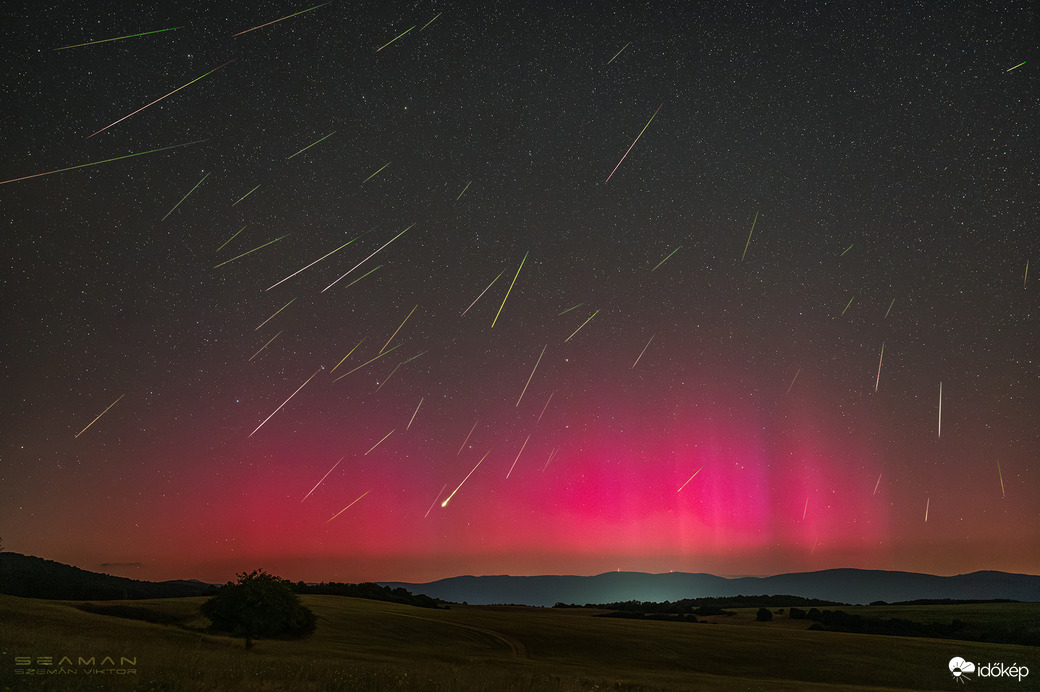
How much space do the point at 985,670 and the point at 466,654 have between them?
30.3 meters

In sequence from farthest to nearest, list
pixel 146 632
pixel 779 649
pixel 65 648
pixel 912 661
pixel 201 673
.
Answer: pixel 779 649
pixel 912 661
pixel 146 632
pixel 65 648
pixel 201 673

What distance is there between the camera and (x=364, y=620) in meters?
51.1

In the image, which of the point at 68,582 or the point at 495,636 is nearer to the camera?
the point at 495,636

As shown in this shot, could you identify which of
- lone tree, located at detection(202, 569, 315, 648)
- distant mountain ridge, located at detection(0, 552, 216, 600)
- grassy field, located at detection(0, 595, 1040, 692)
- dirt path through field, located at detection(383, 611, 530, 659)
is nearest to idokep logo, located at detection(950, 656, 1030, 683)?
grassy field, located at detection(0, 595, 1040, 692)

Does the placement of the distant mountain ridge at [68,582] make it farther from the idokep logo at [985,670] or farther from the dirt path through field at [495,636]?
the idokep logo at [985,670]

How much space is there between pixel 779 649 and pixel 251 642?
33.3 m

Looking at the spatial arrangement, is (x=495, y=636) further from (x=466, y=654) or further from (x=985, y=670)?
(x=985, y=670)

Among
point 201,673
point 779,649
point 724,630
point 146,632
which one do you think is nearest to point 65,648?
point 201,673

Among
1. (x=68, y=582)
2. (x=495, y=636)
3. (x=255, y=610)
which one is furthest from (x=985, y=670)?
(x=68, y=582)

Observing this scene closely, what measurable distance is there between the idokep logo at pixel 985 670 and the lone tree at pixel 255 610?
3855cm

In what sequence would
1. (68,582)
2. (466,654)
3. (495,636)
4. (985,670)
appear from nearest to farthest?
1. (985,670)
2. (466,654)
3. (495,636)
4. (68,582)

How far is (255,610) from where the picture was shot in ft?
127

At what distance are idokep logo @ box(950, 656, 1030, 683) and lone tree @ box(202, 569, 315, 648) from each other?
126 ft

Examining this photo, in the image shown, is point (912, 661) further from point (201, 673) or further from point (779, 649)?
point (201, 673)
